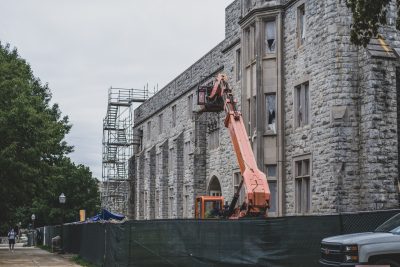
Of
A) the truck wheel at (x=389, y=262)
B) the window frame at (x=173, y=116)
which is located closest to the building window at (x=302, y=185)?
the truck wheel at (x=389, y=262)

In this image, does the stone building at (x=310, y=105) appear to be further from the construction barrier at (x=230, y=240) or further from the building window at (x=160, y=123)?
the building window at (x=160, y=123)

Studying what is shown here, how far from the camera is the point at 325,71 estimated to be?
24562 mm

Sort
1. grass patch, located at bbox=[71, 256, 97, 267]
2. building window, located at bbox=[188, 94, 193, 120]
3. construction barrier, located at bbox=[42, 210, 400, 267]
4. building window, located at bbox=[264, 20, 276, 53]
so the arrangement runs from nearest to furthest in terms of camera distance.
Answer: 1. construction barrier, located at bbox=[42, 210, 400, 267]
2. grass patch, located at bbox=[71, 256, 97, 267]
3. building window, located at bbox=[264, 20, 276, 53]
4. building window, located at bbox=[188, 94, 193, 120]

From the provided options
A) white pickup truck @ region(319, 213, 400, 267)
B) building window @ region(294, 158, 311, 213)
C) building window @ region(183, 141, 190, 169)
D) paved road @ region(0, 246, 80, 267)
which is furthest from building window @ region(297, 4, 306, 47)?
building window @ region(183, 141, 190, 169)

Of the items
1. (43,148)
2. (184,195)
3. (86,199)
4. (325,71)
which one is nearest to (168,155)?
(184,195)

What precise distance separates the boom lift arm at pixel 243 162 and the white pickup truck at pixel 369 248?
383 inches

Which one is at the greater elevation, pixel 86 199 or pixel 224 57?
pixel 224 57

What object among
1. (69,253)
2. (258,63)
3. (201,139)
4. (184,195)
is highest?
(258,63)

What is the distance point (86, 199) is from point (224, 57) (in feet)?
198

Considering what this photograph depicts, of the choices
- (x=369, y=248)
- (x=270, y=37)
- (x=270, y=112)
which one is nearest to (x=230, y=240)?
(x=369, y=248)

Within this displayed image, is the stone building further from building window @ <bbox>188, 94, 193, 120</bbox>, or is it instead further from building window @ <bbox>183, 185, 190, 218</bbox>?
building window @ <bbox>183, 185, 190, 218</bbox>

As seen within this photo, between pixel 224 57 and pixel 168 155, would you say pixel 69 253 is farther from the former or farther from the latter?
pixel 224 57

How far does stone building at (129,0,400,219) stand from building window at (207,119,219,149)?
0.06m

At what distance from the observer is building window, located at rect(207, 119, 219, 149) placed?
37.2 metres
